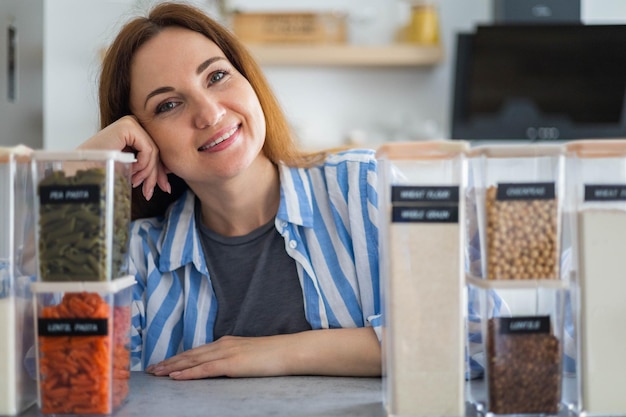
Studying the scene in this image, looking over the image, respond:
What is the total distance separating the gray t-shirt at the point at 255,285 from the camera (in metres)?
1.57

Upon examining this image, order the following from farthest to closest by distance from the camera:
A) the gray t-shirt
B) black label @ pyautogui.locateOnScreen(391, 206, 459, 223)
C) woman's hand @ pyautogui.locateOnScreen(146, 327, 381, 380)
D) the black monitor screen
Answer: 1. the black monitor screen
2. the gray t-shirt
3. woman's hand @ pyautogui.locateOnScreen(146, 327, 381, 380)
4. black label @ pyautogui.locateOnScreen(391, 206, 459, 223)

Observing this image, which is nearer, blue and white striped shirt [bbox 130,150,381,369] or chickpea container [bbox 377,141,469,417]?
chickpea container [bbox 377,141,469,417]

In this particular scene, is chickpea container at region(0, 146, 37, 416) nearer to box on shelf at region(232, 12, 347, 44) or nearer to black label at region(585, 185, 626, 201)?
black label at region(585, 185, 626, 201)

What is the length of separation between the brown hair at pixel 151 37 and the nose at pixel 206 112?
8.0 inches

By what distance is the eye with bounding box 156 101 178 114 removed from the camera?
1.53 m

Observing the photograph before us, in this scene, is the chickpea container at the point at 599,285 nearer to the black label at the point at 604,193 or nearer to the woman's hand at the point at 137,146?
the black label at the point at 604,193

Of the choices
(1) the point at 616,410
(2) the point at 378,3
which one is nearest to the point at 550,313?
(1) the point at 616,410

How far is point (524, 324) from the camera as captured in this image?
0.94 meters

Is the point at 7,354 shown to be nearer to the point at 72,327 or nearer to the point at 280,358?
the point at 72,327

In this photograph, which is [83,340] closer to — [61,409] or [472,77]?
[61,409]

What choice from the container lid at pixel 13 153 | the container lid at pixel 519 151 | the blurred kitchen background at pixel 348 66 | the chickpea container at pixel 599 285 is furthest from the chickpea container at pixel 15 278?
the blurred kitchen background at pixel 348 66

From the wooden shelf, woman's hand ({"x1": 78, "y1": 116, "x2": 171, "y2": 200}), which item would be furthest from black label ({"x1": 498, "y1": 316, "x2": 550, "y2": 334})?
the wooden shelf

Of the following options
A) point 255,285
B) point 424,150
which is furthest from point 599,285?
point 255,285

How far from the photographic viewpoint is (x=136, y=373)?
4.11 feet
